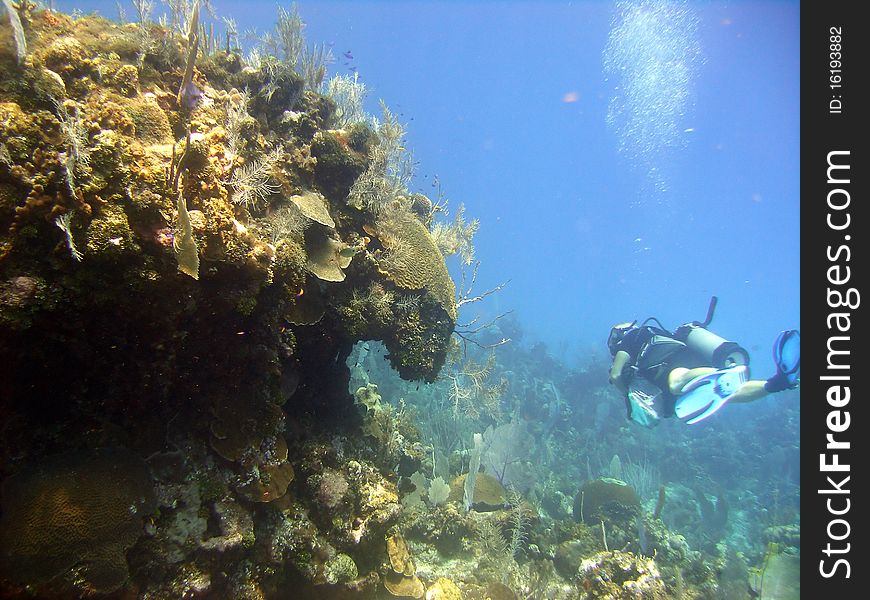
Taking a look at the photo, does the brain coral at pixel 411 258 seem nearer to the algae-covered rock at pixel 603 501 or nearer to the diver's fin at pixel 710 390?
the diver's fin at pixel 710 390

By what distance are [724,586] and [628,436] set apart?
8753mm

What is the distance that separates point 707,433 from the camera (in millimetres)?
18812

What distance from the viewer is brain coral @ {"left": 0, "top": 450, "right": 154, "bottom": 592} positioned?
2.31m

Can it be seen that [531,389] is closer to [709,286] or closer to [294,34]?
[294,34]

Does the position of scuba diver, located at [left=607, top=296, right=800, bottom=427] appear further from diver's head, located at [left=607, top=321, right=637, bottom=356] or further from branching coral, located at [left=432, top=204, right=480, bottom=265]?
branching coral, located at [left=432, top=204, right=480, bottom=265]

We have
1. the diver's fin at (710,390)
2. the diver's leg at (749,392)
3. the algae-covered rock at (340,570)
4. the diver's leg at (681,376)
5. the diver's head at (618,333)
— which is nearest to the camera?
the algae-covered rock at (340,570)

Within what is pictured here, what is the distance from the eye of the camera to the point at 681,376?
24.3 ft

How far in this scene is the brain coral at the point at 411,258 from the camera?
5.04 m

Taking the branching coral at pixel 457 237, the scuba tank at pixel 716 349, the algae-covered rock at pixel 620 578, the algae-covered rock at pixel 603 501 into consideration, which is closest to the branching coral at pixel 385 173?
the branching coral at pixel 457 237

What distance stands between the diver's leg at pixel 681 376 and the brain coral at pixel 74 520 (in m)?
8.31
